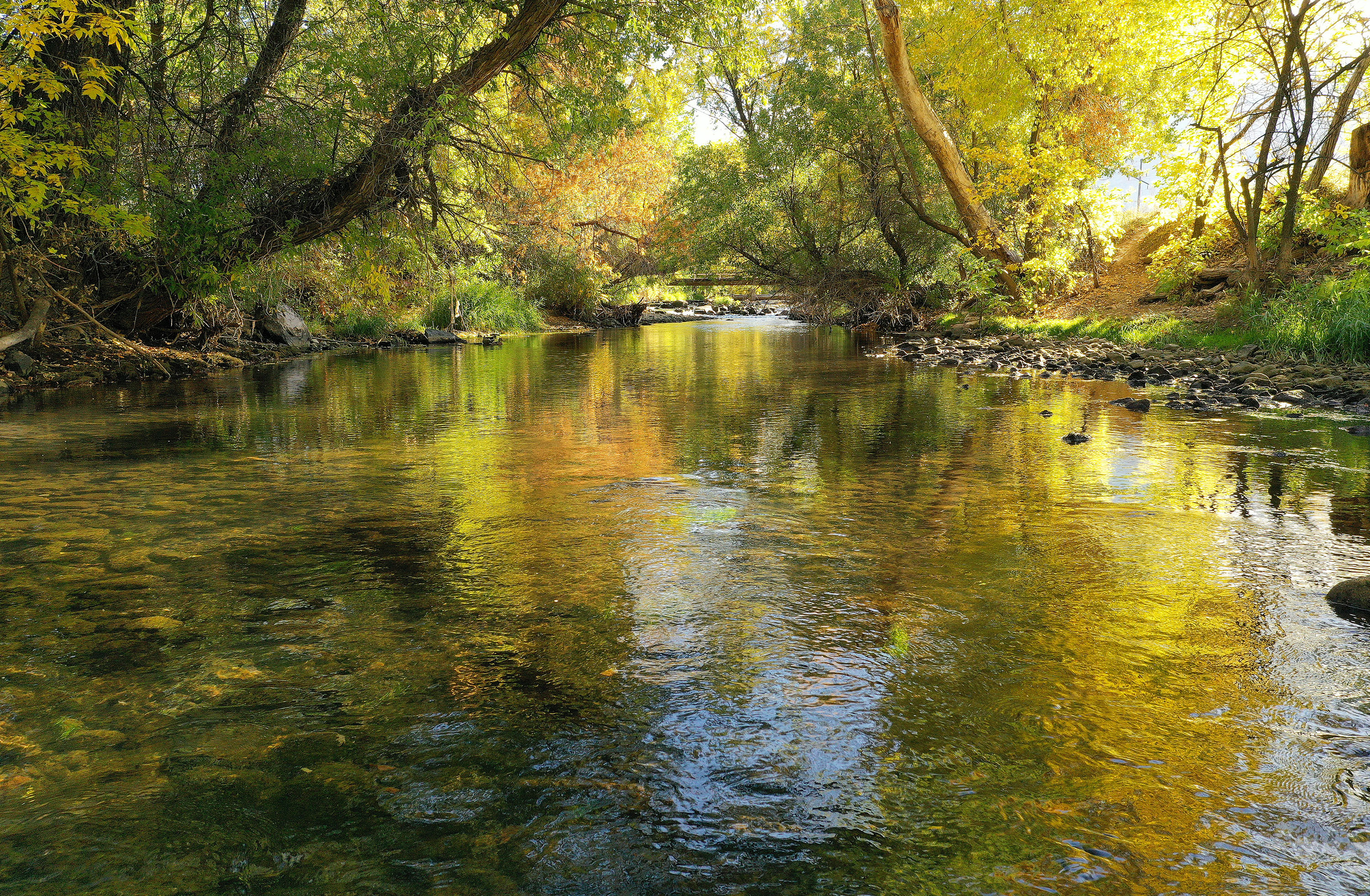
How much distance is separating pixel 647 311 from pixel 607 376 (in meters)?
30.6

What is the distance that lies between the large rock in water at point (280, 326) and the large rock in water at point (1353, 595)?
20.3 meters

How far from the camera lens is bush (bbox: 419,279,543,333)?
27.5 meters

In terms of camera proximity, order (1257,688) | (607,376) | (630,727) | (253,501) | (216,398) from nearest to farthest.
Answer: (630,727), (1257,688), (253,501), (216,398), (607,376)

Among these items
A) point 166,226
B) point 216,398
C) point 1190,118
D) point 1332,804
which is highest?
point 1190,118

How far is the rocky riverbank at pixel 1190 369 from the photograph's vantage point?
10398 millimetres

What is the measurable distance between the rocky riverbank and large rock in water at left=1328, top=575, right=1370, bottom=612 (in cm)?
663

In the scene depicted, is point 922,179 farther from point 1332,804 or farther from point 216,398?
point 1332,804

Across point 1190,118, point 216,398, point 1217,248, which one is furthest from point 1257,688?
point 1217,248

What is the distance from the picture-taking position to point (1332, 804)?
254 cm

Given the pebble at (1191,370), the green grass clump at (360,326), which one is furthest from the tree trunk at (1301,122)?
the green grass clump at (360,326)

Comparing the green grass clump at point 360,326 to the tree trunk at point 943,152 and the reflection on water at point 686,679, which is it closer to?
the tree trunk at point 943,152

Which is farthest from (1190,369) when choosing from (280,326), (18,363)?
(280,326)

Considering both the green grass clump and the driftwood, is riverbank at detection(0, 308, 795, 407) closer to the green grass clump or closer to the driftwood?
A: the driftwood

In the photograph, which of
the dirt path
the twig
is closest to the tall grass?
the dirt path
